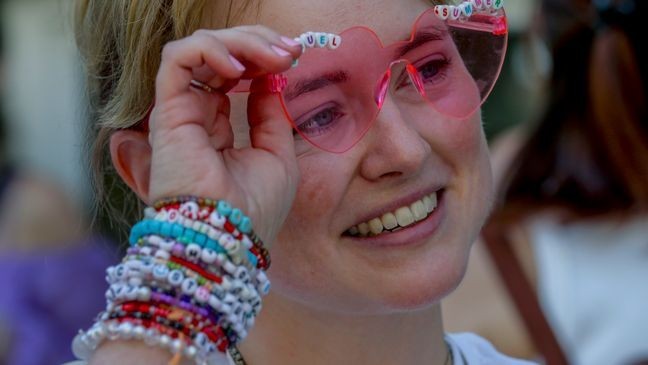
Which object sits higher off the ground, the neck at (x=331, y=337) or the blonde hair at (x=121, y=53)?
the blonde hair at (x=121, y=53)

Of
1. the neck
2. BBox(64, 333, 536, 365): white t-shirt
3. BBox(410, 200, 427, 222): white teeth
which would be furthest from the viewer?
BBox(64, 333, 536, 365): white t-shirt

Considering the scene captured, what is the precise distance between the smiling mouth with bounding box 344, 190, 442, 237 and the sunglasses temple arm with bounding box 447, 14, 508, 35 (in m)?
0.33

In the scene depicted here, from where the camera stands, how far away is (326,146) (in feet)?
6.28

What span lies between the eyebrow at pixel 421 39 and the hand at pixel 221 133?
0.74 ft

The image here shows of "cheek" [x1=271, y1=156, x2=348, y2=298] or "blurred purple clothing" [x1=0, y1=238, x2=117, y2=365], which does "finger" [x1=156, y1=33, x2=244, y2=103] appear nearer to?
"cheek" [x1=271, y1=156, x2=348, y2=298]

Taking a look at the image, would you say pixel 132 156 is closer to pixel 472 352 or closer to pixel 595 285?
pixel 472 352

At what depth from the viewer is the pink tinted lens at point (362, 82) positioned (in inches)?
74.6

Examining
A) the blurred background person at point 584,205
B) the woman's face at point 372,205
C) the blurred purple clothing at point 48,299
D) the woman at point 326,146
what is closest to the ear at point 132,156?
the woman at point 326,146

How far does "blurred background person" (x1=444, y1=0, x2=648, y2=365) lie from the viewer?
330cm

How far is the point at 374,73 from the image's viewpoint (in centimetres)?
192

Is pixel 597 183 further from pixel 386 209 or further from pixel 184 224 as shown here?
pixel 184 224

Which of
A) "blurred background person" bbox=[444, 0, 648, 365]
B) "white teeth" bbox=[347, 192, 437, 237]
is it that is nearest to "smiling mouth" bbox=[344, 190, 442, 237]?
"white teeth" bbox=[347, 192, 437, 237]

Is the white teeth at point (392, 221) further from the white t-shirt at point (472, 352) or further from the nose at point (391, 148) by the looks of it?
the white t-shirt at point (472, 352)

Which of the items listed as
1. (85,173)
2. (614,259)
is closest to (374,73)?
(85,173)
